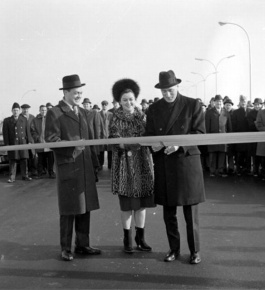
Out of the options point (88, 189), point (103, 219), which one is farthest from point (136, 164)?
point (103, 219)

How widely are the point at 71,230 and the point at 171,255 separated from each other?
47.1 inches

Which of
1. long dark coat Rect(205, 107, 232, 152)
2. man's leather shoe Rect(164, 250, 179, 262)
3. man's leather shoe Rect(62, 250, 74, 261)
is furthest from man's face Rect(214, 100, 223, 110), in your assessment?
man's leather shoe Rect(62, 250, 74, 261)

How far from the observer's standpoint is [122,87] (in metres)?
5.09

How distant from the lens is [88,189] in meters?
5.02

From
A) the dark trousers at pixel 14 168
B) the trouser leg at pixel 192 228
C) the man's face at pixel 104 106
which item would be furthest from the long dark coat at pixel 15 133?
the trouser leg at pixel 192 228

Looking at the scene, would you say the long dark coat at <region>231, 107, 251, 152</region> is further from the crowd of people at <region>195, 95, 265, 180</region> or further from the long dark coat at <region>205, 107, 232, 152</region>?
the long dark coat at <region>205, 107, 232, 152</region>

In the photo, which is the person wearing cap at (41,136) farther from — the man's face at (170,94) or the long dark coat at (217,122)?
the man's face at (170,94)

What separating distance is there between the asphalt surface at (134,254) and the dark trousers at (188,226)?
18cm

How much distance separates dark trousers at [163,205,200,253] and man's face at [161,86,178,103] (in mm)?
1185

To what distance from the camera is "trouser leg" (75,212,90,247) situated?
503 centimetres

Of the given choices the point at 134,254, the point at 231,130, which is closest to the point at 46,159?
the point at 231,130

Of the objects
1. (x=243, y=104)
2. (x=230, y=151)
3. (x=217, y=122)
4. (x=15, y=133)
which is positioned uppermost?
(x=243, y=104)

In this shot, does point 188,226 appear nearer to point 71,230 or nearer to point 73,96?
point 71,230

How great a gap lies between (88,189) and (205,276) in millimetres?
1686
